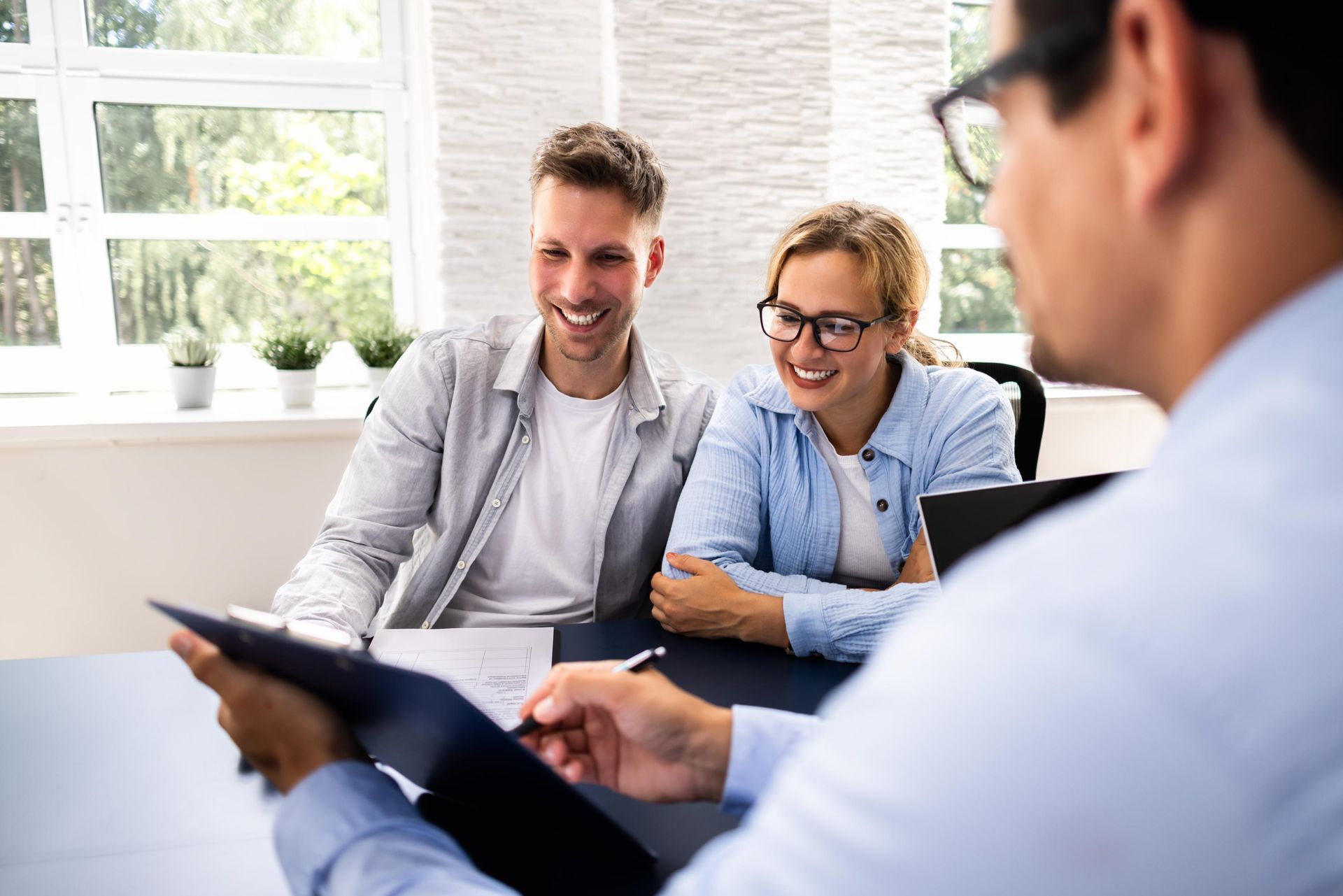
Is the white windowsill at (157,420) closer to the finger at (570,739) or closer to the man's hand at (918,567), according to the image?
the man's hand at (918,567)

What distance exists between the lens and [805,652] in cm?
129

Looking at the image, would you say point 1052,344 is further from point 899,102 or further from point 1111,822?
point 899,102

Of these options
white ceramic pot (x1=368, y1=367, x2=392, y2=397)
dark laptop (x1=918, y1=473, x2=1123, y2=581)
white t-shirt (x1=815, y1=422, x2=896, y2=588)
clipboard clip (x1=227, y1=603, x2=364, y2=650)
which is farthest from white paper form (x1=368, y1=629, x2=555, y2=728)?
white ceramic pot (x1=368, y1=367, x2=392, y2=397)

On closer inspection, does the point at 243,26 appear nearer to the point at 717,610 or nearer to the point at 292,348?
the point at 292,348

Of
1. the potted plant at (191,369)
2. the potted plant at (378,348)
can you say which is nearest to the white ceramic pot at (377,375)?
the potted plant at (378,348)

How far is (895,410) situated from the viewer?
1705mm

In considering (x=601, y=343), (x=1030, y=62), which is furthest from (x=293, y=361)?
(x=1030, y=62)

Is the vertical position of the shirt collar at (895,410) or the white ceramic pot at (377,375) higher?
the shirt collar at (895,410)

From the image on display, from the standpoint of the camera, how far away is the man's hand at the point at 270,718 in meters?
0.69

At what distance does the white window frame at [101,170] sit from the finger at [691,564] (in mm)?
2051

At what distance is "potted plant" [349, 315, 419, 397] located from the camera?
112 inches

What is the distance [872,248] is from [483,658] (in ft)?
3.34

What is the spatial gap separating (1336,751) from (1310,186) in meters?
0.24

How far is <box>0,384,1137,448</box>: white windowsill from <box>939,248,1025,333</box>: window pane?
1.19m
